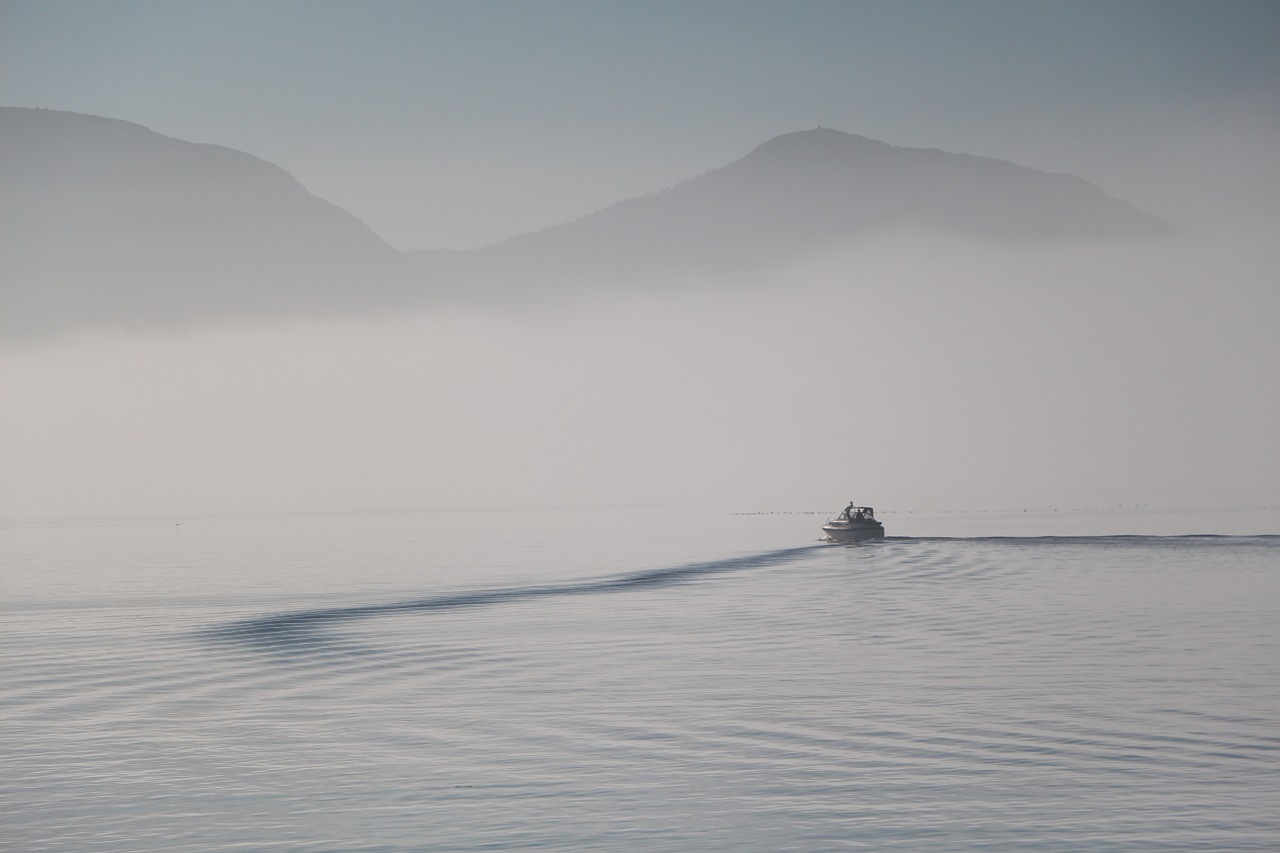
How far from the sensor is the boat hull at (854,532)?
134125mm

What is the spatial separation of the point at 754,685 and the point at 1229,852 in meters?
18.7

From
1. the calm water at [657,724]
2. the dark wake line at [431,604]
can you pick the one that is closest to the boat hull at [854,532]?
the dark wake line at [431,604]

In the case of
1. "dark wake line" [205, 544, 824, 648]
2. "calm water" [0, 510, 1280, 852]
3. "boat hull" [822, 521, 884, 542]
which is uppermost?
"boat hull" [822, 521, 884, 542]

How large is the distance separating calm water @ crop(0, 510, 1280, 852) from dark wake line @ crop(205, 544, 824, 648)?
19.7 inches

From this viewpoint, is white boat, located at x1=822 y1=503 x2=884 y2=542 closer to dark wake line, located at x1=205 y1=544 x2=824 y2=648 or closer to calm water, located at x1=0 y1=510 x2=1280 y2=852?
dark wake line, located at x1=205 y1=544 x2=824 y2=648

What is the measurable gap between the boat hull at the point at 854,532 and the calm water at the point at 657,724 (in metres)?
62.8

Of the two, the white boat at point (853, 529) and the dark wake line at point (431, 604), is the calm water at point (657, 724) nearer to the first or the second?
the dark wake line at point (431, 604)

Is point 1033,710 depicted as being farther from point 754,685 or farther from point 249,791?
point 249,791

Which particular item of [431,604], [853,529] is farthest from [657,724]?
[853,529]

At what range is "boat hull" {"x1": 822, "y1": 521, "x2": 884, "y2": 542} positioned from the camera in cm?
13412

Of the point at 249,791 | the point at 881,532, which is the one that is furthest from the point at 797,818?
the point at 881,532

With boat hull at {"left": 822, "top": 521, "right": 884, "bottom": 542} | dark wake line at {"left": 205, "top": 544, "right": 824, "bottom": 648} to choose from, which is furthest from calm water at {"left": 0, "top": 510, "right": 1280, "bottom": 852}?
boat hull at {"left": 822, "top": 521, "right": 884, "bottom": 542}

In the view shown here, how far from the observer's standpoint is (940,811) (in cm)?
2053

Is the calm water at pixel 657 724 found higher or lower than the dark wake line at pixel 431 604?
lower
